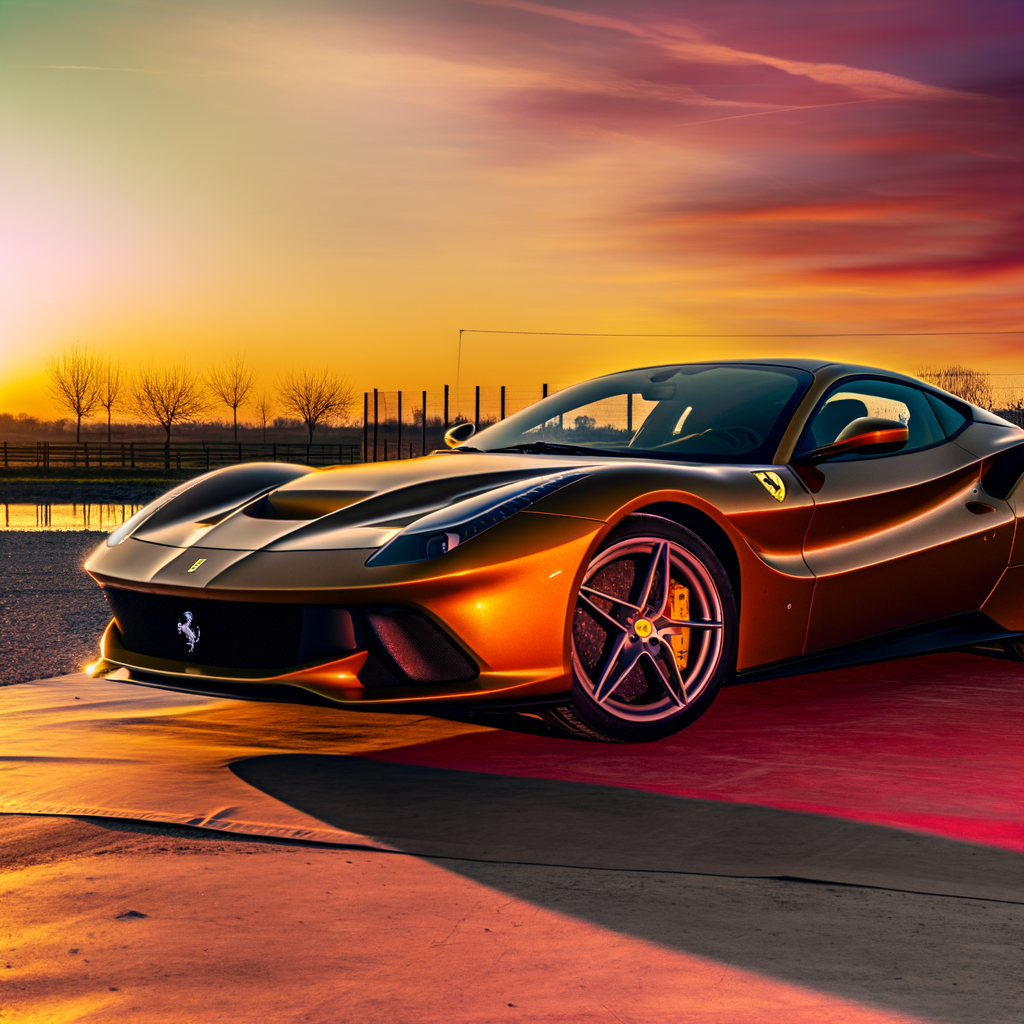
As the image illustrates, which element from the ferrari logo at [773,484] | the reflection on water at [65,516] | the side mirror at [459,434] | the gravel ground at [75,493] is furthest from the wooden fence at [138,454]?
the ferrari logo at [773,484]

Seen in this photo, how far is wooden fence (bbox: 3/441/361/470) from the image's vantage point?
1917 inches

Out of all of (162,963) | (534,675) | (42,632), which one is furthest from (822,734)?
(42,632)

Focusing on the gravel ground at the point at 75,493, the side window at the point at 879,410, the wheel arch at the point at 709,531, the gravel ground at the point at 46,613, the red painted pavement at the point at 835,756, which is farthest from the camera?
the gravel ground at the point at 75,493

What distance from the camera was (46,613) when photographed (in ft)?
26.3

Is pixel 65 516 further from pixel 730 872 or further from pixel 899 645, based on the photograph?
pixel 730 872

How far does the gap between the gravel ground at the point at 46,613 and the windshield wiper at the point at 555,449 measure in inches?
99.1

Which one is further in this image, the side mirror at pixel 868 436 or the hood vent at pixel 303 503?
the side mirror at pixel 868 436

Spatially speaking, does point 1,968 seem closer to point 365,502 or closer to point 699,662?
point 365,502

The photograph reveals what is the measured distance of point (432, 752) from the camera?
4.26 meters

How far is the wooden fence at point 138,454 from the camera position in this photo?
48.7m

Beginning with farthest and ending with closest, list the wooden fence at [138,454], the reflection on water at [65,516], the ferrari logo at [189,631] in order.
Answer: the wooden fence at [138,454] → the reflection on water at [65,516] → the ferrari logo at [189,631]

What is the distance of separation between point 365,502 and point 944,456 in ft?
8.02

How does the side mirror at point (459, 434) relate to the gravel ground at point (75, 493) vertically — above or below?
above

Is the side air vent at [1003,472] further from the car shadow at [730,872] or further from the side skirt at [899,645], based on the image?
the car shadow at [730,872]
